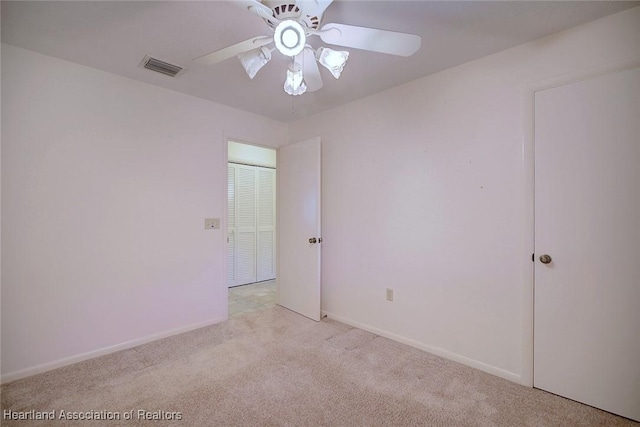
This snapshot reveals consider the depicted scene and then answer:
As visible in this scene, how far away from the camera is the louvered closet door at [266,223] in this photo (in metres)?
4.70

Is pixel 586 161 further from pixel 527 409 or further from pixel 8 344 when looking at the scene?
pixel 8 344

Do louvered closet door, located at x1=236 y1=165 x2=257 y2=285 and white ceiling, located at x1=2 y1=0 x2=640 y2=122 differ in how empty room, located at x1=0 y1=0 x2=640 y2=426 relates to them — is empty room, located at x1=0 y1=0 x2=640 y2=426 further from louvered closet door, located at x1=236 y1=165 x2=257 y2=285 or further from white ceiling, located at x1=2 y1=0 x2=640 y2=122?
louvered closet door, located at x1=236 y1=165 x2=257 y2=285

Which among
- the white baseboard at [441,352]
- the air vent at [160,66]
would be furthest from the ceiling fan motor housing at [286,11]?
the white baseboard at [441,352]

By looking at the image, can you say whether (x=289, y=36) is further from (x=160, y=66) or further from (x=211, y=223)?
(x=211, y=223)

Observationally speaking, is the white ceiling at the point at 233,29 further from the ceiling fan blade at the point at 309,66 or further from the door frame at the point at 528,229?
the door frame at the point at 528,229

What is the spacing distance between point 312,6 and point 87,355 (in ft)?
9.43

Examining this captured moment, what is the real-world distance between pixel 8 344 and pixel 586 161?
3914mm

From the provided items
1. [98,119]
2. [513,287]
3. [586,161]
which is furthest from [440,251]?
[98,119]

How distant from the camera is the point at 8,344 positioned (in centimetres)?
192

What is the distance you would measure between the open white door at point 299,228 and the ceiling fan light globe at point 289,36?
1.72m

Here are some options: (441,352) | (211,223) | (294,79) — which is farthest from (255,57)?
(441,352)

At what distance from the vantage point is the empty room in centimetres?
161

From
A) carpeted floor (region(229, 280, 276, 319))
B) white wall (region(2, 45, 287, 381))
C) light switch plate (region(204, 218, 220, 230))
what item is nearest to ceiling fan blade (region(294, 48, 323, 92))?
white wall (region(2, 45, 287, 381))

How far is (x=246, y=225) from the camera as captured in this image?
4.52m
